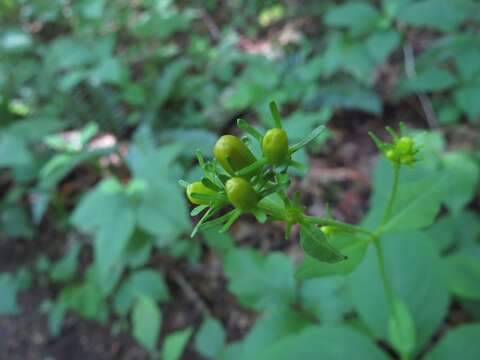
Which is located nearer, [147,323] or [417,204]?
[417,204]

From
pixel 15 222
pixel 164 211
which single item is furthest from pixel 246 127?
pixel 15 222

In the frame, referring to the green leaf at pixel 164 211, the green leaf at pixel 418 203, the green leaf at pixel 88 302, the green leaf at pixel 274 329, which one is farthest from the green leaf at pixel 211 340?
the green leaf at pixel 418 203

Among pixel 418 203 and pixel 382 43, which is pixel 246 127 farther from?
pixel 382 43

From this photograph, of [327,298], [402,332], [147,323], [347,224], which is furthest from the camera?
[147,323]

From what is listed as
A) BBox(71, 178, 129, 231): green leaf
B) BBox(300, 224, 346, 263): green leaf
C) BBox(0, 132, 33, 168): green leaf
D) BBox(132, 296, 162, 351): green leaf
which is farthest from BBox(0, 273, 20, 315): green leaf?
BBox(300, 224, 346, 263): green leaf

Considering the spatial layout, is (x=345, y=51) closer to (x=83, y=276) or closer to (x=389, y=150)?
(x=389, y=150)

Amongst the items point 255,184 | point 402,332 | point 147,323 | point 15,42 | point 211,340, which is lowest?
point 211,340

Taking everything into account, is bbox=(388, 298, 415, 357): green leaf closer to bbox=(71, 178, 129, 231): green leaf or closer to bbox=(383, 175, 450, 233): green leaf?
bbox=(383, 175, 450, 233): green leaf

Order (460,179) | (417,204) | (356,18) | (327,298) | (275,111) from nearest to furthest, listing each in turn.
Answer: (275,111) < (417,204) < (327,298) < (460,179) < (356,18)

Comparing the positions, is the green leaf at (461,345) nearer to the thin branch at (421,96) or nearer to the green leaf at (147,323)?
the green leaf at (147,323)
